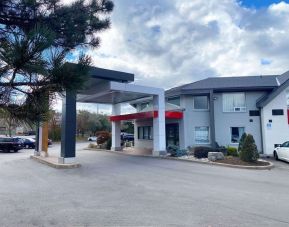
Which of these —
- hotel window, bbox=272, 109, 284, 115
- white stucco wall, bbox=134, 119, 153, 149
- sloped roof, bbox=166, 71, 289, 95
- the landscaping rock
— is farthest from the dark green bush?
white stucco wall, bbox=134, 119, 153, 149

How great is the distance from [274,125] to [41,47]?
22159 mm

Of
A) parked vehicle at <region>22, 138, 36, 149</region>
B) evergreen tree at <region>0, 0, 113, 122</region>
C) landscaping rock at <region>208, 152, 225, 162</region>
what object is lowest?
landscaping rock at <region>208, 152, 225, 162</region>

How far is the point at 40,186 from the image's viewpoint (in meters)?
10.4

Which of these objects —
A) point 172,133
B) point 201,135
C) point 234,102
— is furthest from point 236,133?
point 172,133

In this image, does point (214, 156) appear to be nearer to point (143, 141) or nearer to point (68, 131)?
point (68, 131)

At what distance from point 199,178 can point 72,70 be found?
9375 millimetres

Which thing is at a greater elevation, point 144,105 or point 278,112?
point 144,105

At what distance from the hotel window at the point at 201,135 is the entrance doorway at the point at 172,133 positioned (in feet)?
5.87

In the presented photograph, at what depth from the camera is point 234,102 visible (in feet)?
78.2

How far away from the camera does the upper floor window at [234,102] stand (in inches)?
931

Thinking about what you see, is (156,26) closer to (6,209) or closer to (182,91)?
(182,91)

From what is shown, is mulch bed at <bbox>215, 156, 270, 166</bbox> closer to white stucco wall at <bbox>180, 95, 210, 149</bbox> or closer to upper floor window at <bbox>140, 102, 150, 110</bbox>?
white stucco wall at <bbox>180, 95, 210, 149</bbox>

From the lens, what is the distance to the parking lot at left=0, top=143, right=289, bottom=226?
6277mm

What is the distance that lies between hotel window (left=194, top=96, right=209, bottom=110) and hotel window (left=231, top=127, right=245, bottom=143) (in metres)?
3.00
